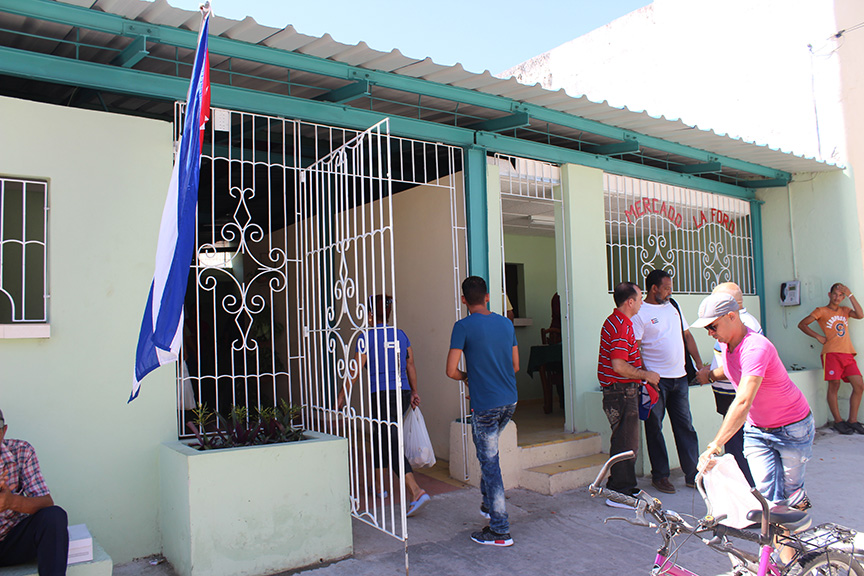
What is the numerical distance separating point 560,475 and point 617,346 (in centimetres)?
129

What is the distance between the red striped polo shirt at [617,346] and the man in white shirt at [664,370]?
34cm

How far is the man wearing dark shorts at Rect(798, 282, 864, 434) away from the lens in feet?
25.8

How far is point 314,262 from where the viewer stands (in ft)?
22.8

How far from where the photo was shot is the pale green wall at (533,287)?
10086 millimetres

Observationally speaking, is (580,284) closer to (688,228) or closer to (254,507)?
(688,228)

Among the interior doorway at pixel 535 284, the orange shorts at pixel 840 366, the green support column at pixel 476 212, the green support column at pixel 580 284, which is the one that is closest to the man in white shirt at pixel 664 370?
the green support column at pixel 580 284

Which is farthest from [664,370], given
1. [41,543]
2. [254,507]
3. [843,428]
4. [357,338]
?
[41,543]

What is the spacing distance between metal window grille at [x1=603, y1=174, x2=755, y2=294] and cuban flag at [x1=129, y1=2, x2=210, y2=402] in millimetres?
4911

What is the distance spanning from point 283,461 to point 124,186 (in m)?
2.07

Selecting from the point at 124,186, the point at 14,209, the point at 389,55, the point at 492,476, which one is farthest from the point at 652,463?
the point at 14,209

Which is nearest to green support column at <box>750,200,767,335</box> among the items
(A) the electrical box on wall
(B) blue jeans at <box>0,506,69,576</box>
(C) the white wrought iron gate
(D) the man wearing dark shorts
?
(A) the electrical box on wall

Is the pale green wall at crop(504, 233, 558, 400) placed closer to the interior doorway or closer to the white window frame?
the interior doorway

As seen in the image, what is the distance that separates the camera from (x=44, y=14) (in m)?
3.77

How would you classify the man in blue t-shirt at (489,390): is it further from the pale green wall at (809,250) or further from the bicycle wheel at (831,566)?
the pale green wall at (809,250)
